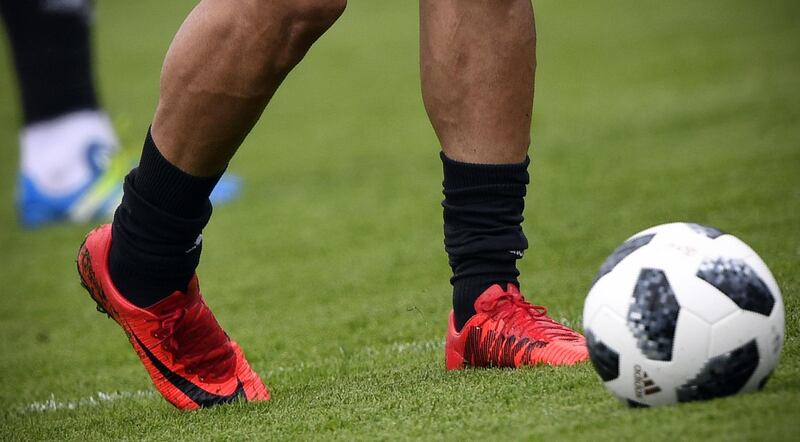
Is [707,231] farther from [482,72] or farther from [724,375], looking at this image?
[482,72]

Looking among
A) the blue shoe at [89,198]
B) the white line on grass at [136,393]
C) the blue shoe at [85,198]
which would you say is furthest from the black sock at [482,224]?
the blue shoe at [85,198]

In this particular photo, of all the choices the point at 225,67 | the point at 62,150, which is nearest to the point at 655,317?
the point at 225,67

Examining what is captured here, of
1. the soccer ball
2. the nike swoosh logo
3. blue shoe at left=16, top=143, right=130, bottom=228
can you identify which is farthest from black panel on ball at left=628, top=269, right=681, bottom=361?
blue shoe at left=16, top=143, right=130, bottom=228

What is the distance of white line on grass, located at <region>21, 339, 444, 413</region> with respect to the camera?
2.63 m

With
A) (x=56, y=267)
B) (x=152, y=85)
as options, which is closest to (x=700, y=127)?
(x=56, y=267)

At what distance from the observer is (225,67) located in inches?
84.3

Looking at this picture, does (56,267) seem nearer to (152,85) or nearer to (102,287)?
(102,287)

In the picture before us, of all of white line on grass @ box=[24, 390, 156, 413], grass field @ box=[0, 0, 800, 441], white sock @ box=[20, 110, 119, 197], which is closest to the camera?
grass field @ box=[0, 0, 800, 441]

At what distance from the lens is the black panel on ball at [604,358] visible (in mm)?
1835

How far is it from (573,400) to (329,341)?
120cm

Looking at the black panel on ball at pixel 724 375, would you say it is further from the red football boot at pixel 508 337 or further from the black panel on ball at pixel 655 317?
the red football boot at pixel 508 337

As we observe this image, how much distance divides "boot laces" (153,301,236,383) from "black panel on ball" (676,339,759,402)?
3.17ft

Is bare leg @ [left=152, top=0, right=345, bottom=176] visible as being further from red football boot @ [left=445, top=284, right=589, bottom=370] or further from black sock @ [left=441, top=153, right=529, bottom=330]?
red football boot @ [left=445, top=284, right=589, bottom=370]

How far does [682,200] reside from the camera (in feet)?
14.3
